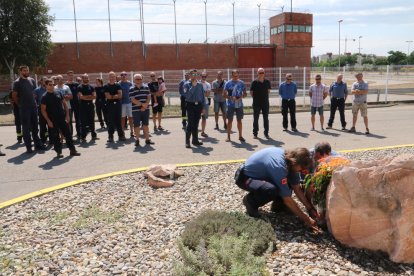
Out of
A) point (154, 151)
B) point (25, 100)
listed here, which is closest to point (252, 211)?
point (154, 151)

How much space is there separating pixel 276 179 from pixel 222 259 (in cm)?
128

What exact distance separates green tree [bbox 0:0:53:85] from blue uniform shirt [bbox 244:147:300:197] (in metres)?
24.2

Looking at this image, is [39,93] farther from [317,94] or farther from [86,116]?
[317,94]

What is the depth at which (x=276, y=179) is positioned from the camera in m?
4.59

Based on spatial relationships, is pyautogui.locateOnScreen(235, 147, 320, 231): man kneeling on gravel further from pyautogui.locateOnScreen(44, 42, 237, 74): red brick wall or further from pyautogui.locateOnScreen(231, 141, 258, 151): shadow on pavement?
pyautogui.locateOnScreen(44, 42, 237, 74): red brick wall

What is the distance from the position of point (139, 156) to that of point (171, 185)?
2783mm

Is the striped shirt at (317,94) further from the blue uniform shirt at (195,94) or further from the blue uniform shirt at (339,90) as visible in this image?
the blue uniform shirt at (195,94)

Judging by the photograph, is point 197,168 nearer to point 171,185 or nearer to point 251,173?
point 171,185

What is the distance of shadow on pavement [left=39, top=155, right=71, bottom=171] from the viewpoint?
8.18 meters

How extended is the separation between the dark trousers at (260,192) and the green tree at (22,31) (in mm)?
24229

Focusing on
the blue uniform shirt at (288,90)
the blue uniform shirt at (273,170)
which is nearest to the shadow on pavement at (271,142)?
the blue uniform shirt at (288,90)

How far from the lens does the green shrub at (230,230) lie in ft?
13.4

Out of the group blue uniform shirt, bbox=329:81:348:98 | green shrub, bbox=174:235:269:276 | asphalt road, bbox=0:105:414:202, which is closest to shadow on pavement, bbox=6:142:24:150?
asphalt road, bbox=0:105:414:202

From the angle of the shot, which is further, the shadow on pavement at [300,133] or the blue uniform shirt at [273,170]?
the shadow on pavement at [300,133]
